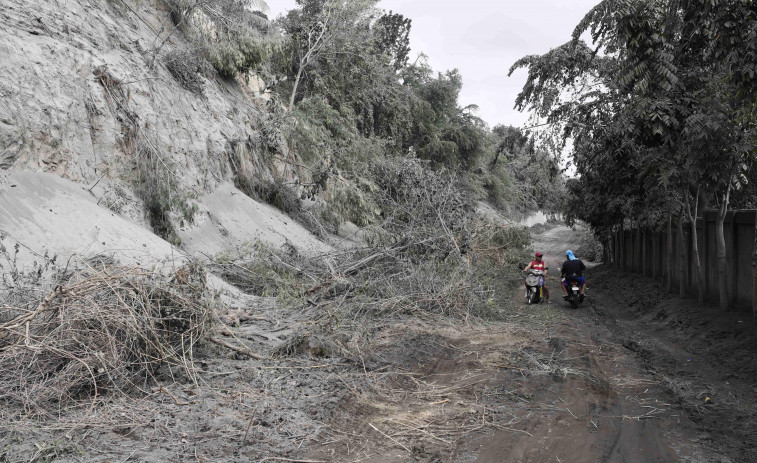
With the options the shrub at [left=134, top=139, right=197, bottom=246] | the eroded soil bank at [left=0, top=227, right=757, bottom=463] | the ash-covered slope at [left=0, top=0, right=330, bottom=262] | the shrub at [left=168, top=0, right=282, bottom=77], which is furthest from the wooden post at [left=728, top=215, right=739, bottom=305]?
the shrub at [left=168, top=0, right=282, bottom=77]

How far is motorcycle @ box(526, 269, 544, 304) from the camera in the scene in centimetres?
1495

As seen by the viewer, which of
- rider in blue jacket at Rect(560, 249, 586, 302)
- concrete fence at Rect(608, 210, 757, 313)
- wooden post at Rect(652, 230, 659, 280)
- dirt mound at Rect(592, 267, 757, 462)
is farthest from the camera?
wooden post at Rect(652, 230, 659, 280)

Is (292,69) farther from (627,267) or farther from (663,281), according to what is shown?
(663,281)

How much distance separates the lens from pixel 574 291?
14820 millimetres

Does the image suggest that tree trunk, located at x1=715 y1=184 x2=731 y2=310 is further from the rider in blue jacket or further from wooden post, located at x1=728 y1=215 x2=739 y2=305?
the rider in blue jacket

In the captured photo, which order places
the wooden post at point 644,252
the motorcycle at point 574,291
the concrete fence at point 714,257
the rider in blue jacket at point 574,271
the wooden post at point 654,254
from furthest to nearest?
the wooden post at point 644,252, the wooden post at point 654,254, the rider in blue jacket at point 574,271, the motorcycle at point 574,291, the concrete fence at point 714,257

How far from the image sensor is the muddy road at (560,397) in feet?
16.9

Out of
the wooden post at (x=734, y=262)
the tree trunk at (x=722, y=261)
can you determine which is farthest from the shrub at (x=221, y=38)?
the wooden post at (x=734, y=262)

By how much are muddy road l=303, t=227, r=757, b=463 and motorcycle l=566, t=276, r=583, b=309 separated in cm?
327

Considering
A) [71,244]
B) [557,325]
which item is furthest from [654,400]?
[71,244]

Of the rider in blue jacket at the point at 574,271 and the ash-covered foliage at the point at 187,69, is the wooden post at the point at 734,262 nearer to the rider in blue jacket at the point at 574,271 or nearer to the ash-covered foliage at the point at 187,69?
the rider in blue jacket at the point at 574,271

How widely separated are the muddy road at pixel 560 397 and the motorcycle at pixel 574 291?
3273 millimetres

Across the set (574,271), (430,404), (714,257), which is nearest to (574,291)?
(574,271)

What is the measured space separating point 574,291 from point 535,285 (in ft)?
3.29
